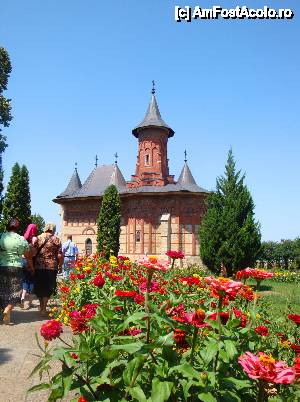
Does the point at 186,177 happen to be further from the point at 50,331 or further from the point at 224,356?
the point at 224,356

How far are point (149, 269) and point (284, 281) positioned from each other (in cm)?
2093

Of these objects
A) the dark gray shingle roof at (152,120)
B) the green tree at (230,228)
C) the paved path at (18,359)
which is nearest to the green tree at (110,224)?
the green tree at (230,228)

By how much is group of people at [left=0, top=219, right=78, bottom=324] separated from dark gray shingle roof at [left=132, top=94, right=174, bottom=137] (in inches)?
980

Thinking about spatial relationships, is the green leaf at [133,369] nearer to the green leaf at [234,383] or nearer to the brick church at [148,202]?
the green leaf at [234,383]

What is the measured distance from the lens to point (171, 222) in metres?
29.1

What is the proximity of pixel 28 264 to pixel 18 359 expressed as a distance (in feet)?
8.99

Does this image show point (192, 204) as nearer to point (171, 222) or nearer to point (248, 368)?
point (171, 222)

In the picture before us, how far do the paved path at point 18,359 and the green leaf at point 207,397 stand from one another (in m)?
1.27

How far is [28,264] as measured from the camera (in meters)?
6.93

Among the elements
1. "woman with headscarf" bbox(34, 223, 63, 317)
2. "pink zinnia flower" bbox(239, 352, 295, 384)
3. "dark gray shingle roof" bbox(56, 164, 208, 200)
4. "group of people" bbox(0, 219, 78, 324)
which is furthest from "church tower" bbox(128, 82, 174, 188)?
"pink zinnia flower" bbox(239, 352, 295, 384)

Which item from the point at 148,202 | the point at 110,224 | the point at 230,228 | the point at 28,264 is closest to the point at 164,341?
the point at 28,264

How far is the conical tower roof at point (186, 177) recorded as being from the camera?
104 feet

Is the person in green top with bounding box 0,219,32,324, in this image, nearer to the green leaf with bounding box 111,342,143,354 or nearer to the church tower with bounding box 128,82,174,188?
the green leaf with bounding box 111,342,143,354

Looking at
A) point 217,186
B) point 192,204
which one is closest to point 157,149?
point 192,204
